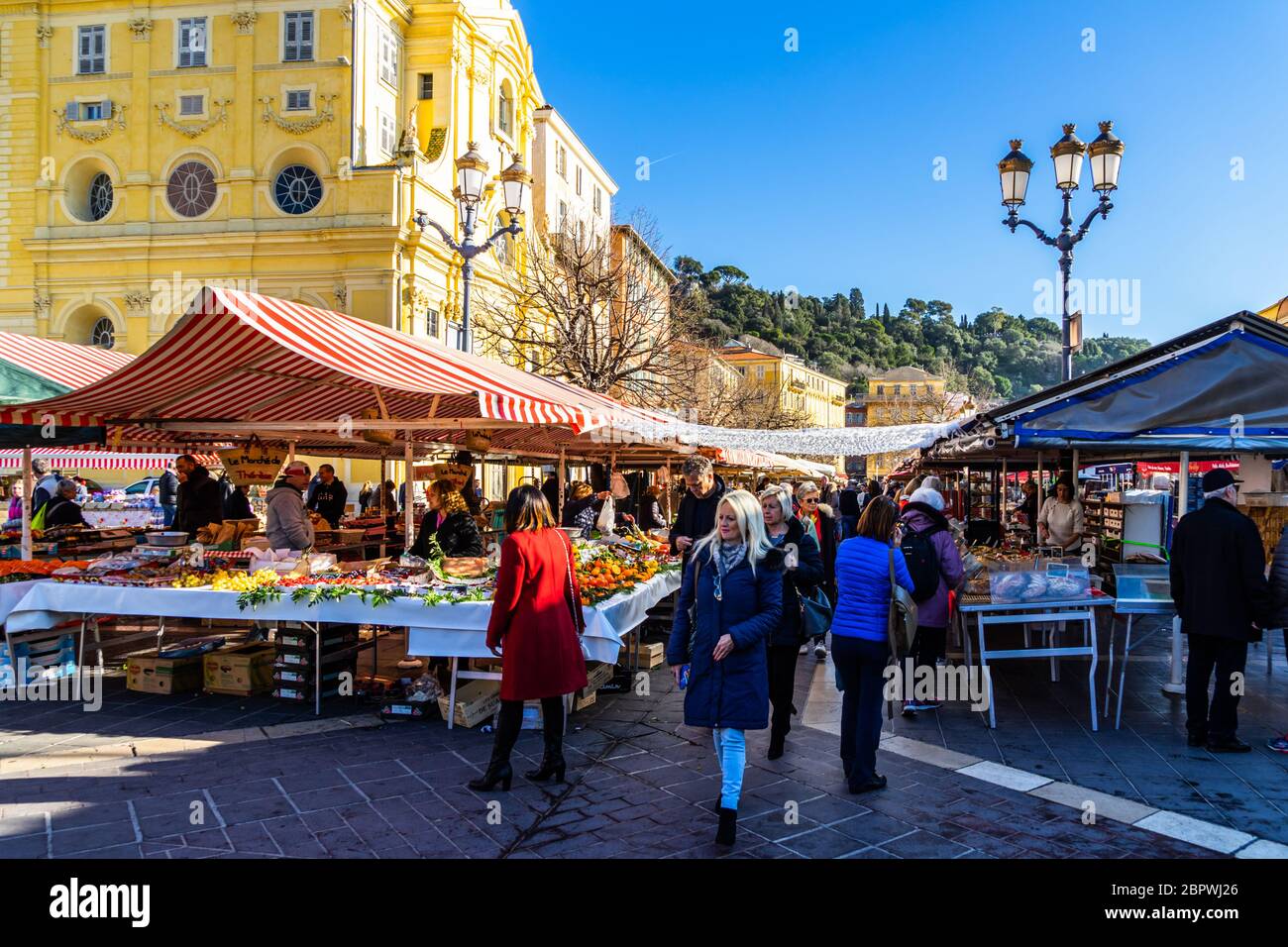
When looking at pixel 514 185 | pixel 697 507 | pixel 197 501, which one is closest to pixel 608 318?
pixel 514 185

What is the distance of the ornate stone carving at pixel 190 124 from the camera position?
3045cm

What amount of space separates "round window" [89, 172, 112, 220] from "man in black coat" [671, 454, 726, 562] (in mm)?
31933

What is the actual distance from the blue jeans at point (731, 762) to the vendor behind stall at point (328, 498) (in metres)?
11.3

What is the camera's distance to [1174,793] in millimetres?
5152

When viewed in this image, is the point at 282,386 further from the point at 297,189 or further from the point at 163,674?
the point at 297,189

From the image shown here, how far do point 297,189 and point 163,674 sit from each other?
88.2 ft

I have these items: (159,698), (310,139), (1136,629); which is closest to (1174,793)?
(1136,629)

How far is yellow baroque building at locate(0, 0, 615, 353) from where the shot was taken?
29.8 meters

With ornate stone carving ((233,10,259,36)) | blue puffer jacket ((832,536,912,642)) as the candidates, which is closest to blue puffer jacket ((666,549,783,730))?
blue puffer jacket ((832,536,912,642))

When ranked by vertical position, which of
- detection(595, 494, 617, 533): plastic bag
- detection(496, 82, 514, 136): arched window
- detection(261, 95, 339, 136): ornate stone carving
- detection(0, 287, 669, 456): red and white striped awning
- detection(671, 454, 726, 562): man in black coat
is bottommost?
detection(595, 494, 617, 533): plastic bag

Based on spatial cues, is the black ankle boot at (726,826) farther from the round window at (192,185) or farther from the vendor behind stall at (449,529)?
the round window at (192,185)

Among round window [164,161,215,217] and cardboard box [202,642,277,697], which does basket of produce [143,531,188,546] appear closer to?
cardboard box [202,642,277,697]

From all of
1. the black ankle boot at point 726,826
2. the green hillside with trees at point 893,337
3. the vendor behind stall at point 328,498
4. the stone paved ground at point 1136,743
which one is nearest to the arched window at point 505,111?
the vendor behind stall at point 328,498
